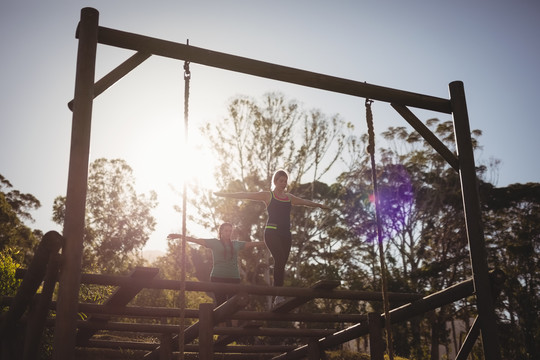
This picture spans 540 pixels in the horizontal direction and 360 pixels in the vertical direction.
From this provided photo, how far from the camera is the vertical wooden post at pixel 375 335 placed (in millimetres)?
6598

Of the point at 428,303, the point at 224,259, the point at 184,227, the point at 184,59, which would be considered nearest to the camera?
the point at 184,227

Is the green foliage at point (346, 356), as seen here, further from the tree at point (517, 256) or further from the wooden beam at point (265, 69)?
the wooden beam at point (265, 69)

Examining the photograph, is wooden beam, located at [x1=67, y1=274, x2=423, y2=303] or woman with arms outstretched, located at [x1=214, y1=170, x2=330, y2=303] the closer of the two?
wooden beam, located at [x1=67, y1=274, x2=423, y2=303]

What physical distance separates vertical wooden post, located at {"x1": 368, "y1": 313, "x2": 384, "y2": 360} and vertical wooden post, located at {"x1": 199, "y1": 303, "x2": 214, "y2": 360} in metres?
2.31

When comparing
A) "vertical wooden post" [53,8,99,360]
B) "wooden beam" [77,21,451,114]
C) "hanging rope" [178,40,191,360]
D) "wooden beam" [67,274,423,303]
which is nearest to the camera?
"vertical wooden post" [53,8,99,360]

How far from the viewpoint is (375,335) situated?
6.59m

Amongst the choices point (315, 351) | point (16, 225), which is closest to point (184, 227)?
point (315, 351)

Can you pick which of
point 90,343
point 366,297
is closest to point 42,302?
point 366,297

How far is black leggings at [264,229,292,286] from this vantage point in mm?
6324

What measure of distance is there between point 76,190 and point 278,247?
296 centimetres

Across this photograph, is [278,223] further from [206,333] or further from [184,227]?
[184,227]

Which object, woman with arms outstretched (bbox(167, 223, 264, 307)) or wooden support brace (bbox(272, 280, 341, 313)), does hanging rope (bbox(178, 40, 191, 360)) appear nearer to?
wooden support brace (bbox(272, 280, 341, 313))

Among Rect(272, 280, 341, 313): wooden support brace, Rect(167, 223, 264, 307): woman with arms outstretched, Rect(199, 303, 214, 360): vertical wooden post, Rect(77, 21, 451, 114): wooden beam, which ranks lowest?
Rect(199, 303, 214, 360): vertical wooden post

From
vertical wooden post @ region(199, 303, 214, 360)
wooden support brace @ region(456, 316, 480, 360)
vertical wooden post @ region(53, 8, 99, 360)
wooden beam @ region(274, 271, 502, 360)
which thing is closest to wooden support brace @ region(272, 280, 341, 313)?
vertical wooden post @ region(199, 303, 214, 360)
